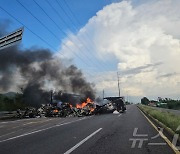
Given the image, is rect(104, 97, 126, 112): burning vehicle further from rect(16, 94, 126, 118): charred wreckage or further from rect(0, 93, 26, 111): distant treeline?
rect(0, 93, 26, 111): distant treeline

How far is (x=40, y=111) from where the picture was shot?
41.8 meters

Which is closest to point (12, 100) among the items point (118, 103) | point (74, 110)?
point (118, 103)

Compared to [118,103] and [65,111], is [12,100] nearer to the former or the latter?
[118,103]

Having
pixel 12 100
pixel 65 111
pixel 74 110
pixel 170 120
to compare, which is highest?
pixel 12 100

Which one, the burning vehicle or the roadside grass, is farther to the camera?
the burning vehicle

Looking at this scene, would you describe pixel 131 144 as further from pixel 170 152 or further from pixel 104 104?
pixel 104 104

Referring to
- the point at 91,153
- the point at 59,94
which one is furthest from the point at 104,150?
the point at 59,94

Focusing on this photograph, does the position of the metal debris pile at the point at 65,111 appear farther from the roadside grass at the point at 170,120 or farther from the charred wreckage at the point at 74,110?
the roadside grass at the point at 170,120

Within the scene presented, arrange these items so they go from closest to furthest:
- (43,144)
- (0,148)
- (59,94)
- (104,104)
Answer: (0,148) < (43,144) < (104,104) < (59,94)

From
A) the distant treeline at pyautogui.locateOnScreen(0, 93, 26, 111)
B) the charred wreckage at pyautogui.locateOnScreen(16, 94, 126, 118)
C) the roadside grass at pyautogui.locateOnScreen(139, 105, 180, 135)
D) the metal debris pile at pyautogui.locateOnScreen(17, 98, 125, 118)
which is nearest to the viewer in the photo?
the roadside grass at pyautogui.locateOnScreen(139, 105, 180, 135)

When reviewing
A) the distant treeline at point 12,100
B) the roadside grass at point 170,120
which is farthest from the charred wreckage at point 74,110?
the distant treeline at point 12,100

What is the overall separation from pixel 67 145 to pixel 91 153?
6.77 ft

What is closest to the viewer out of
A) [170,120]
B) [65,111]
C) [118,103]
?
[170,120]

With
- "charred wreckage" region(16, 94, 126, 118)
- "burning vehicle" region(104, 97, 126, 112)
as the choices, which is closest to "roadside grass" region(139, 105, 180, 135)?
"charred wreckage" region(16, 94, 126, 118)
